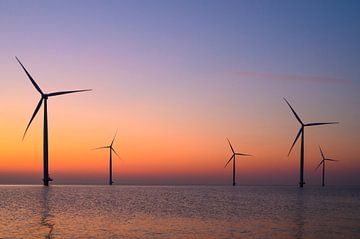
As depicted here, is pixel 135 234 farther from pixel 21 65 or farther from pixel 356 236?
pixel 21 65

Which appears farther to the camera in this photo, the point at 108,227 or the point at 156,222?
the point at 156,222

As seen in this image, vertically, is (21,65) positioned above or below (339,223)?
above

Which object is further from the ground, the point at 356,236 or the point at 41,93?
the point at 41,93

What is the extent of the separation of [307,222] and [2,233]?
32073mm

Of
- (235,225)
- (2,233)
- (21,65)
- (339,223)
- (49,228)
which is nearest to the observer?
(2,233)

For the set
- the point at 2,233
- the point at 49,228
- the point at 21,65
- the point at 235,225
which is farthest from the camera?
the point at 21,65

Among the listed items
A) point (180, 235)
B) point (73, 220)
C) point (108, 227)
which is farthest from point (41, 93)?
point (180, 235)

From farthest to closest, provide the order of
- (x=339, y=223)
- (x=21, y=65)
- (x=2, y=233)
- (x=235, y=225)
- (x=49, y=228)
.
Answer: (x=21, y=65), (x=339, y=223), (x=235, y=225), (x=49, y=228), (x=2, y=233)

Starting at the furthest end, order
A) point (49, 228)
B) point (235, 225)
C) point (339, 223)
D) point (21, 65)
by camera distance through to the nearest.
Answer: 1. point (21, 65)
2. point (339, 223)
3. point (235, 225)
4. point (49, 228)

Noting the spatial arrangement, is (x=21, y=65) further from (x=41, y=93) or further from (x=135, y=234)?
(x=135, y=234)

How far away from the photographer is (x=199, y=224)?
156 feet

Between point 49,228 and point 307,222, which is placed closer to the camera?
point 49,228

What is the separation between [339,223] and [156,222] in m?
20.1

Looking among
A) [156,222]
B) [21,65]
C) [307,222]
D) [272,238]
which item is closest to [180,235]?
[272,238]
